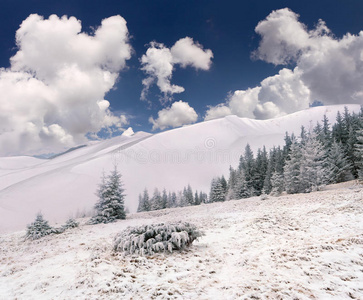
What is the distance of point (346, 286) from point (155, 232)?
18.2 feet

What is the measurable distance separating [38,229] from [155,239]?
11.1 m

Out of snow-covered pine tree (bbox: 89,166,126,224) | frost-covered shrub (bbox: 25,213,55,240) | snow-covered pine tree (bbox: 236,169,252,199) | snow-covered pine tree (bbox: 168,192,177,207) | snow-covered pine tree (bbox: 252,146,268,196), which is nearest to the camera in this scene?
frost-covered shrub (bbox: 25,213,55,240)

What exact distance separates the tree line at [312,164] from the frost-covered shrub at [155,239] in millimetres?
23323

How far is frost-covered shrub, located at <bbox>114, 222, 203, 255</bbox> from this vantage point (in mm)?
6672

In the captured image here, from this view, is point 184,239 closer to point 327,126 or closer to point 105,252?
point 105,252

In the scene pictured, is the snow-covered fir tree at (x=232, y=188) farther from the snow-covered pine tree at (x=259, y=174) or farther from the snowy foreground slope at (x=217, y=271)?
the snowy foreground slope at (x=217, y=271)

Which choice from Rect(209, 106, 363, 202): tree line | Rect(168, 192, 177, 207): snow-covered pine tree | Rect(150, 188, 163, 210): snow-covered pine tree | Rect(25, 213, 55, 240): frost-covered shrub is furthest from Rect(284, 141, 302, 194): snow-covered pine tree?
Rect(168, 192, 177, 207): snow-covered pine tree

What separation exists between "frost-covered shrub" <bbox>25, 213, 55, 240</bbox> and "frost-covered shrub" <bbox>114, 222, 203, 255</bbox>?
9204 millimetres

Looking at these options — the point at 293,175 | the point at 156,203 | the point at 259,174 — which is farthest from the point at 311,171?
the point at 156,203

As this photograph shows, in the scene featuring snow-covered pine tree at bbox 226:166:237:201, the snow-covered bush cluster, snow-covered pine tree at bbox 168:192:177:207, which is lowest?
snow-covered pine tree at bbox 168:192:177:207

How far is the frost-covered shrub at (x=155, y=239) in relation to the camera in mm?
6672

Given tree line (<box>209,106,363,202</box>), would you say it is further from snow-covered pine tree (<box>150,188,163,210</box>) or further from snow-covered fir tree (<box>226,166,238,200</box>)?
snow-covered pine tree (<box>150,188,163,210</box>)

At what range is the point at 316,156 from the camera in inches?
987

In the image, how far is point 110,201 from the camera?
19.6 m
